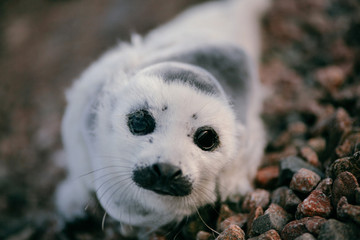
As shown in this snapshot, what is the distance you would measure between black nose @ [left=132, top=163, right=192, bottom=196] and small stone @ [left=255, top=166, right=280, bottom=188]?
77cm

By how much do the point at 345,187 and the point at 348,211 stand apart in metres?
0.26

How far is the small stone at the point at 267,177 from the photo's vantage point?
261cm

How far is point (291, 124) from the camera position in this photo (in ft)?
10.9

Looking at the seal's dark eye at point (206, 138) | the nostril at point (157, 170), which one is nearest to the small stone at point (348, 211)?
the seal's dark eye at point (206, 138)

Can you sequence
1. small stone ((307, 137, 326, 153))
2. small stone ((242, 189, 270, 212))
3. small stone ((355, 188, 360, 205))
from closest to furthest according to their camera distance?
1. small stone ((355, 188, 360, 205))
2. small stone ((242, 189, 270, 212))
3. small stone ((307, 137, 326, 153))

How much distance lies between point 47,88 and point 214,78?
9.42 feet

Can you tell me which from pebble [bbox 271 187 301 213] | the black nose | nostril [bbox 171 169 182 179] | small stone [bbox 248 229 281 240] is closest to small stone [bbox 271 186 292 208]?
pebble [bbox 271 187 301 213]

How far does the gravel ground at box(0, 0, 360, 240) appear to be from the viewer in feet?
6.79

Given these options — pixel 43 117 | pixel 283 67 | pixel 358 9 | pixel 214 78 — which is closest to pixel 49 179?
pixel 43 117

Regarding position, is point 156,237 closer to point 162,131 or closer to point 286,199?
point 162,131

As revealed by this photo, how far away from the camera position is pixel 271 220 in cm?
200

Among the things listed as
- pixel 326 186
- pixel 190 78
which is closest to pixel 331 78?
pixel 326 186

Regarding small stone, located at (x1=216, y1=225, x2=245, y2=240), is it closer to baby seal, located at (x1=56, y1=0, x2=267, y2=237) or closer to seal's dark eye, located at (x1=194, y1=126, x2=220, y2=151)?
baby seal, located at (x1=56, y1=0, x2=267, y2=237)

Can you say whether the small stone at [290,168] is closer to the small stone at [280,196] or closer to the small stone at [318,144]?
the small stone at [280,196]
